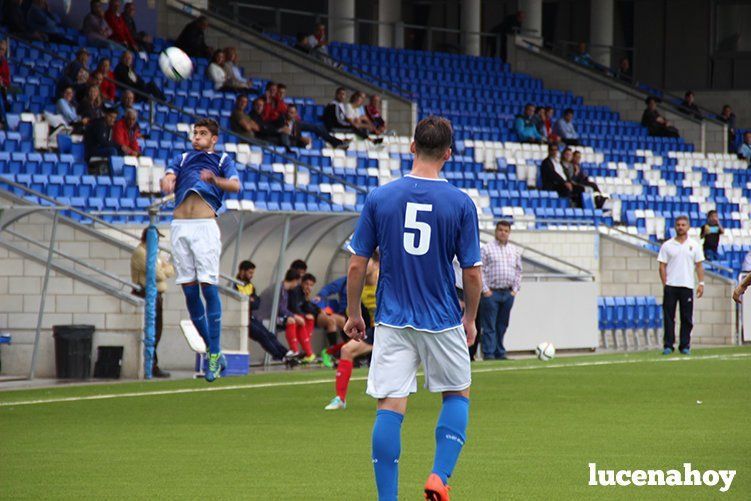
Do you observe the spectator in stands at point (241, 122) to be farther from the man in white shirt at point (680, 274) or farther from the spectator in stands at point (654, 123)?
the spectator in stands at point (654, 123)

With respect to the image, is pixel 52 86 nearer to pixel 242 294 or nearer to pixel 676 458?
pixel 242 294

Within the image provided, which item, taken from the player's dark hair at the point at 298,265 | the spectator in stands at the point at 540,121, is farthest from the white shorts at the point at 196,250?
the spectator in stands at the point at 540,121

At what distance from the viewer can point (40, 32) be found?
27.8m

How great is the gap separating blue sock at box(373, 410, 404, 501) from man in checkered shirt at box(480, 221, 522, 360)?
14679mm

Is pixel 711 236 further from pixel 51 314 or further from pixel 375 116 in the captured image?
pixel 51 314

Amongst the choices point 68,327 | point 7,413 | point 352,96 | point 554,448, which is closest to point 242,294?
point 68,327

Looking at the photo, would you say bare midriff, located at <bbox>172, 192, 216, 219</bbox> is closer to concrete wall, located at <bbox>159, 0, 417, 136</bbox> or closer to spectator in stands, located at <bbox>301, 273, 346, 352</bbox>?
spectator in stands, located at <bbox>301, 273, 346, 352</bbox>

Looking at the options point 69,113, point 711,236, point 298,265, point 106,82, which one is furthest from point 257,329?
point 711,236

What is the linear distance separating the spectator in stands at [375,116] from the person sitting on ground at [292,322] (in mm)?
10163

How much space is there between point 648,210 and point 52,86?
1390cm

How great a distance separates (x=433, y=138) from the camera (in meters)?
7.66

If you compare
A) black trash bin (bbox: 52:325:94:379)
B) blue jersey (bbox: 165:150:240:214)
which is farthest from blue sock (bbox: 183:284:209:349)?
black trash bin (bbox: 52:325:94:379)

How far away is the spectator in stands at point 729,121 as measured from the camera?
40344 mm

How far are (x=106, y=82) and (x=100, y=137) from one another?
270cm
